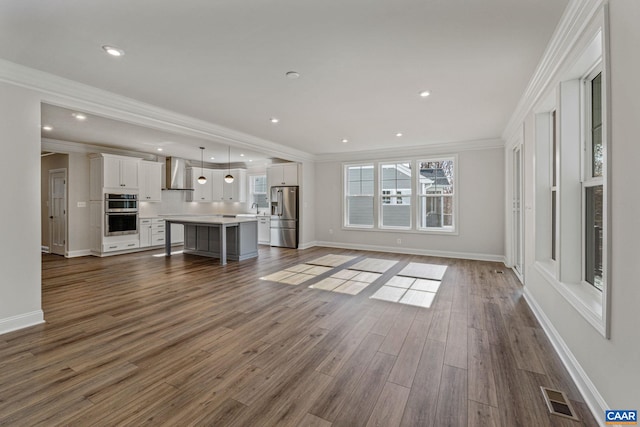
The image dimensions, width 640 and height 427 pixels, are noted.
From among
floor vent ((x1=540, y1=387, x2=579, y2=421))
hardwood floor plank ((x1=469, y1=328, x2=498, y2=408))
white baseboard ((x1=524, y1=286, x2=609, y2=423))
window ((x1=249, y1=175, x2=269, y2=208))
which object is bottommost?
floor vent ((x1=540, y1=387, x2=579, y2=421))

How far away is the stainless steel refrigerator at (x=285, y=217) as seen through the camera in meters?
8.02

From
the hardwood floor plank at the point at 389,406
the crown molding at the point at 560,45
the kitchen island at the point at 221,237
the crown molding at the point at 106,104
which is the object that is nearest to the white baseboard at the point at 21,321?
the crown molding at the point at 106,104

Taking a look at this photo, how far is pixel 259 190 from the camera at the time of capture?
9.45 meters

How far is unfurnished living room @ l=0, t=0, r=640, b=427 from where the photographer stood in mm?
1670

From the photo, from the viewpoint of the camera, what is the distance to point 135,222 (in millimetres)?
7352

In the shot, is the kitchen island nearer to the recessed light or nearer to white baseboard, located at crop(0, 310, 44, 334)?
white baseboard, located at crop(0, 310, 44, 334)

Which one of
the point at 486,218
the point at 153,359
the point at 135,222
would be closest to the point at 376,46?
the point at 153,359

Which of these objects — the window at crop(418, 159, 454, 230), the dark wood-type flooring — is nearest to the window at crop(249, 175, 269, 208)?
the window at crop(418, 159, 454, 230)

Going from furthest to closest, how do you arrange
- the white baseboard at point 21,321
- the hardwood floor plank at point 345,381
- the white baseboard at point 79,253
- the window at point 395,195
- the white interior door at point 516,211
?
1. the window at point 395,195
2. the white baseboard at point 79,253
3. the white interior door at point 516,211
4. the white baseboard at point 21,321
5. the hardwood floor plank at point 345,381

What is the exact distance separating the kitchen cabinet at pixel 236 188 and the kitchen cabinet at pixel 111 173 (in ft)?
9.20

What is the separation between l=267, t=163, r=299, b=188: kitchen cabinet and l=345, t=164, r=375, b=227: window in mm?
1499

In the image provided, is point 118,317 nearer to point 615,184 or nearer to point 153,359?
point 153,359
